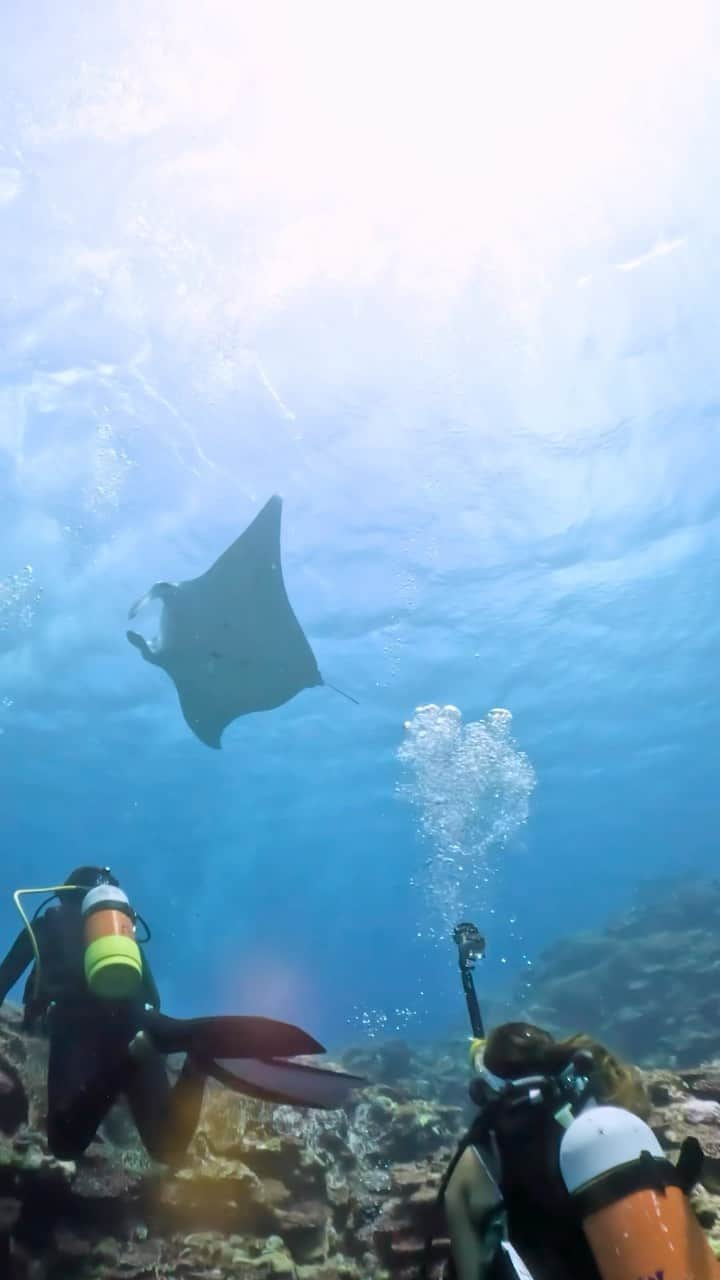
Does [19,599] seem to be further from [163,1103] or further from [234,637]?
[163,1103]

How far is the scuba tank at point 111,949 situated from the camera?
4.06m

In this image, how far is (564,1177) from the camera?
92.7 inches

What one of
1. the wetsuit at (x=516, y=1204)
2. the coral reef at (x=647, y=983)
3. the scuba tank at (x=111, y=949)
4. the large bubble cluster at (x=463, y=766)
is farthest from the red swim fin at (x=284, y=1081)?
the large bubble cluster at (x=463, y=766)

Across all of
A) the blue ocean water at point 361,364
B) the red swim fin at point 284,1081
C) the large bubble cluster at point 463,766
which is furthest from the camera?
the large bubble cluster at point 463,766

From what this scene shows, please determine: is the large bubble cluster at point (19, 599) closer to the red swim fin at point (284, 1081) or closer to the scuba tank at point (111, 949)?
the scuba tank at point (111, 949)

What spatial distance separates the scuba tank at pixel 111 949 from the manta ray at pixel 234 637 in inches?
287

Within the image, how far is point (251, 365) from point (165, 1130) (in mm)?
13278

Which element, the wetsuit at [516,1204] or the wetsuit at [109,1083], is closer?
the wetsuit at [516,1204]

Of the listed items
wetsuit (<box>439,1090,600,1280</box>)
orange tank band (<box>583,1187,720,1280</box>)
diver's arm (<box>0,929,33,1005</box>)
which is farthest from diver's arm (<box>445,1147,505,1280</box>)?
diver's arm (<box>0,929,33,1005</box>)

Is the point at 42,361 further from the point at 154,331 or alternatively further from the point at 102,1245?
the point at 102,1245

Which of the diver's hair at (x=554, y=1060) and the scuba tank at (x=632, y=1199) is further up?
the diver's hair at (x=554, y=1060)

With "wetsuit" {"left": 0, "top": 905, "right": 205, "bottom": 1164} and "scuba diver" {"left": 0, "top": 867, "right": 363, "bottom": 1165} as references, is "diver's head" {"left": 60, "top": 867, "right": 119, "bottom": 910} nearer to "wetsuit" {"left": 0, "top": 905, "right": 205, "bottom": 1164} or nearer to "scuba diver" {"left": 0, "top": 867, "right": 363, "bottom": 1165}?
"scuba diver" {"left": 0, "top": 867, "right": 363, "bottom": 1165}

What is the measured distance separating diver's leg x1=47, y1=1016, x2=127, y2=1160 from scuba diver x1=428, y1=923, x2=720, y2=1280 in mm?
2340

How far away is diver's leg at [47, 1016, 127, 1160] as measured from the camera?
14.0 feet
